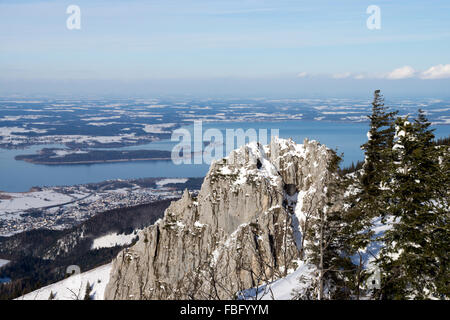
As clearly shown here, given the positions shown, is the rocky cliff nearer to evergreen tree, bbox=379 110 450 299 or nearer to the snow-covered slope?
the snow-covered slope

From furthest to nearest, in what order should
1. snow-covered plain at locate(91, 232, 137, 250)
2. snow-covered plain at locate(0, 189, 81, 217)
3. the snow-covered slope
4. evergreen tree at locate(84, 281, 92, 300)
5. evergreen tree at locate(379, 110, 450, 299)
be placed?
snow-covered plain at locate(0, 189, 81, 217), snow-covered plain at locate(91, 232, 137, 250), the snow-covered slope, evergreen tree at locate(84, 281, 92, 300), evergreen tree at locate(379, 110, 450, 299)

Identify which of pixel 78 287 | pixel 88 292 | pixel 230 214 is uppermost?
pixel 230 214

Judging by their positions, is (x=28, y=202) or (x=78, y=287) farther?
(x=28, y=202)

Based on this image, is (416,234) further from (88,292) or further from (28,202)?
(28,202)

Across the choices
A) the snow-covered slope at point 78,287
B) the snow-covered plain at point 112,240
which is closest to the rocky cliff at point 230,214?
the snow-covered slope at point 78,287

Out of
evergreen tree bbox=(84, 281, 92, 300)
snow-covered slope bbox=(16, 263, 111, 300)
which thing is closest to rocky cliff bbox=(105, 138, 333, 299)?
evergreen tree bbox=(84, 281, 92, 300)

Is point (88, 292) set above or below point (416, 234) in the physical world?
below

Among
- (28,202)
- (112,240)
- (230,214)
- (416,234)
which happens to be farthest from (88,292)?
(28,202)
